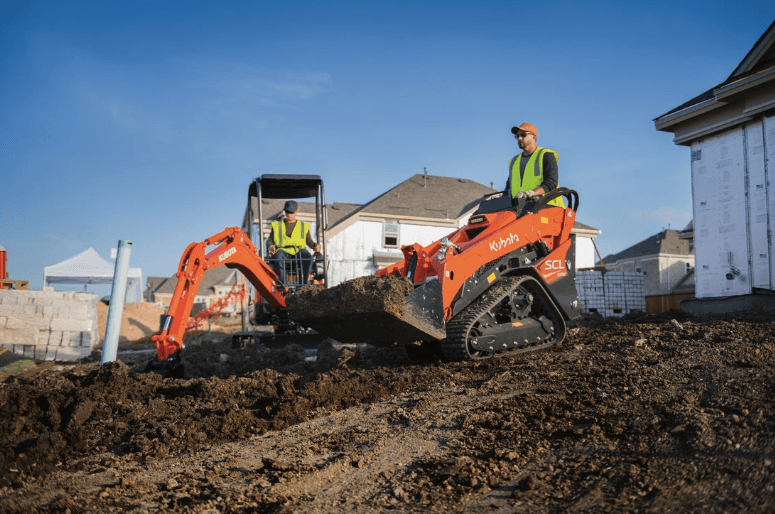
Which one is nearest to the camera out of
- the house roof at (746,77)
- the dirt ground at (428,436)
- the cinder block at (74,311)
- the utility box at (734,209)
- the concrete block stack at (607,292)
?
the dirt ground at (428,436)

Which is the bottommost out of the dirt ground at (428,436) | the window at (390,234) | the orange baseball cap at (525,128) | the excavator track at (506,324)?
the dirt ground at (428,436)

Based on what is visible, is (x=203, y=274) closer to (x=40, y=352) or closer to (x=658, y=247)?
(x=40, y=352)

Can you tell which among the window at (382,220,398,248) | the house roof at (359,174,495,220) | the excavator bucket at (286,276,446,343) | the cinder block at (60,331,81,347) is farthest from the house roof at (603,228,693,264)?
the excavator bucket at (286,276,446,343)

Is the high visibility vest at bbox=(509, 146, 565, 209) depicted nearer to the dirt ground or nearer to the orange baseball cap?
the orange baseball cap

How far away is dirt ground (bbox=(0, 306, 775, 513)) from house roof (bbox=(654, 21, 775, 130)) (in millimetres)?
7316

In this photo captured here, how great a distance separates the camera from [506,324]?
5859 millimetres

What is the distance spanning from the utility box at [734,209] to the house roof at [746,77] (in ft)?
2.56

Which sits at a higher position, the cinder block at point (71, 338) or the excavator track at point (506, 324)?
the excavator track at point (506, 324)

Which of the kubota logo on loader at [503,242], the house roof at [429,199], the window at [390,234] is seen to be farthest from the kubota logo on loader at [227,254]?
the window at [390,234]

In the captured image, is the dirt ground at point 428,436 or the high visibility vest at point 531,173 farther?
the high visibility vest at point 531,173

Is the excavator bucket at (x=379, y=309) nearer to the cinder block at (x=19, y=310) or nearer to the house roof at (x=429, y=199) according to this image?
the cinder block at (x=19, y=310)

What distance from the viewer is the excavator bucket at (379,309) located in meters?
4.96

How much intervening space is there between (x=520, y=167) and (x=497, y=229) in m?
1.12

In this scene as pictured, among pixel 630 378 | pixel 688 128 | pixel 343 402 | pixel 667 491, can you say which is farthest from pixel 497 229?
pixel 688 128
